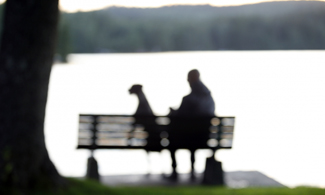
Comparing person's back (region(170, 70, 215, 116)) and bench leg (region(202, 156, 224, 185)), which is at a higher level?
person's back (region(170, 70, 215, 116))

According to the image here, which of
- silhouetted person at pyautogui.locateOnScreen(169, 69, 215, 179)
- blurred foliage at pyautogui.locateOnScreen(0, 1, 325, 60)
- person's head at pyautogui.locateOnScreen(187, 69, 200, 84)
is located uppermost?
blurred foliage at pyautogui.locateOnScreen(0, 1, 325, 60)

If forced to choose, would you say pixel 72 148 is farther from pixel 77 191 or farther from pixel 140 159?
pixel 77 191

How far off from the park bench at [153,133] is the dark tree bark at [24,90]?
2.46 m

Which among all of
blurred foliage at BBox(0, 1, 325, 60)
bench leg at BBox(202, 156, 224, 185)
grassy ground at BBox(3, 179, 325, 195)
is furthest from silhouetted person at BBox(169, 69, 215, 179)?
blurred foliage at BBox(0, 1, 325, 60)

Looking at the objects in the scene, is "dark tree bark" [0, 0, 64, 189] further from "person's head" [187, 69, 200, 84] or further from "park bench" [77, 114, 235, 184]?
"person's head" [187, 69, 200, 84]

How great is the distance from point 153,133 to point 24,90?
10.1ft

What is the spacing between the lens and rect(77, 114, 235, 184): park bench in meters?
8.50

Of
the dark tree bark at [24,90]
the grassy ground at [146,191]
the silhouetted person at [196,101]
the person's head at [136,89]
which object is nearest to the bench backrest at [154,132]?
the silhouetted person at [196,101]

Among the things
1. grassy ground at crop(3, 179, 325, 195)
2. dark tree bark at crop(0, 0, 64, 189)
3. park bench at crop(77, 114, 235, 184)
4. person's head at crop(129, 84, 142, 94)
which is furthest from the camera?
person's head at crop(129, 84, 142, 94)

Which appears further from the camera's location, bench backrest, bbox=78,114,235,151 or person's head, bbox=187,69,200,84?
person's head, bbox=187,69,200,84

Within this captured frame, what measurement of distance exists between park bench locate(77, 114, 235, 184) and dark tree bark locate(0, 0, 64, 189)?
2460 millimetres

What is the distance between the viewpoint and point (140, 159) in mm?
11484

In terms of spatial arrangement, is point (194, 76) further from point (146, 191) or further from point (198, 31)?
point (198, 31)

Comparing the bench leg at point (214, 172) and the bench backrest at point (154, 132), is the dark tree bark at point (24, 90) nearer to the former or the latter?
the bench backrest at point (154, 132)
